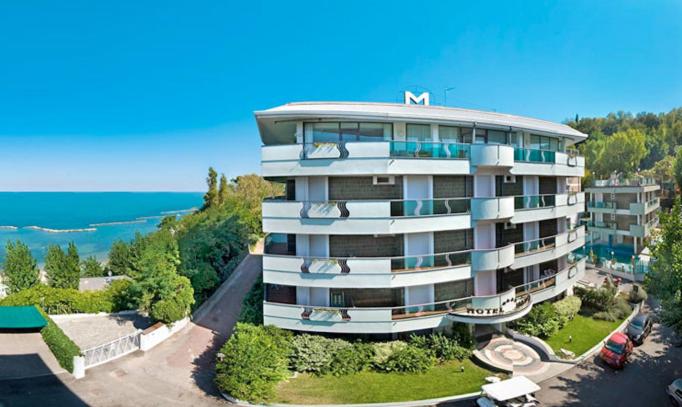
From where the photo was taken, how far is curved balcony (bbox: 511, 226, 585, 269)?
858 inches

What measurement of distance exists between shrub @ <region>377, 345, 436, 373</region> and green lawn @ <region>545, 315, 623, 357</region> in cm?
833

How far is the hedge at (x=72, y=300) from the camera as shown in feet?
82.5

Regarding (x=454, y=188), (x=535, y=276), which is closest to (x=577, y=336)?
(x=535, y=276)

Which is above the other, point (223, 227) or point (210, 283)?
point (223, 227)

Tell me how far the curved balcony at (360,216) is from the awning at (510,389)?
7584 millimetres

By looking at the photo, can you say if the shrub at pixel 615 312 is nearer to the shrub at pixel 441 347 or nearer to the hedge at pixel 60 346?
the shrub at pixel 441 347

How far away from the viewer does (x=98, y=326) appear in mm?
23672

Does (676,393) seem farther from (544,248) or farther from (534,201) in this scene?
(534,201)

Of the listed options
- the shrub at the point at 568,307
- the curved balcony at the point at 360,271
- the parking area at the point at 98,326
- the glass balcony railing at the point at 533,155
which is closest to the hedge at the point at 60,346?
the parking area at the point at 98,326

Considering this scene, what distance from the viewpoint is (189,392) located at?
16.3 meters

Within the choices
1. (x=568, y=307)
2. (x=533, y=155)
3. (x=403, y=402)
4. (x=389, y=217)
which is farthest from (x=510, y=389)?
(x=533, y=155)

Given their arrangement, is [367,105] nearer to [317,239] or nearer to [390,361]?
[317,239]

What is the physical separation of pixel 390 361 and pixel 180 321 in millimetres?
14249

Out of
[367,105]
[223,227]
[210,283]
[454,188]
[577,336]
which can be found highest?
[367,105]
